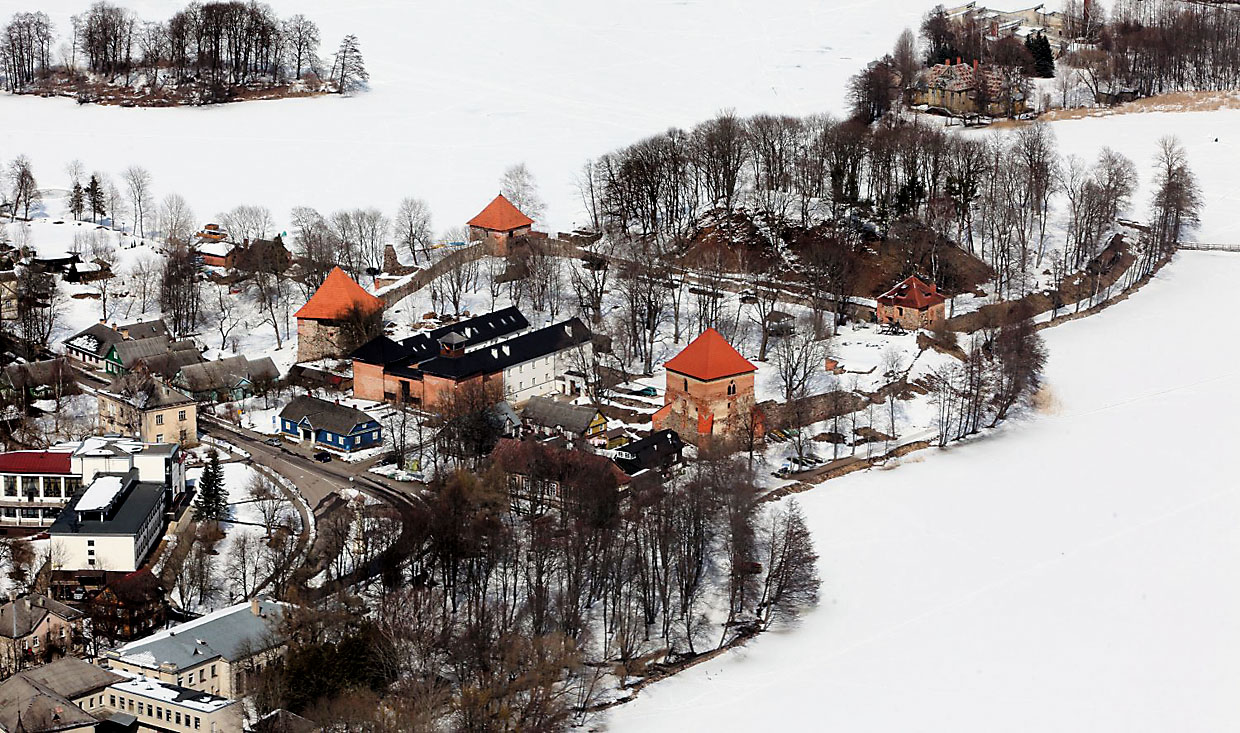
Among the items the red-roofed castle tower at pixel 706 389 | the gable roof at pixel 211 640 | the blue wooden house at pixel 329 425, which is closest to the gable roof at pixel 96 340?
the blue wooden house at pixel 329 425

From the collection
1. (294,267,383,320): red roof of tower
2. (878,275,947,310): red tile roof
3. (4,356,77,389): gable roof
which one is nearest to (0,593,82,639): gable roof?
(4,356,77,389): gable roof

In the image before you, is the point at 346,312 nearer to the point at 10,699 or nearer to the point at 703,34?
the point at 10,699

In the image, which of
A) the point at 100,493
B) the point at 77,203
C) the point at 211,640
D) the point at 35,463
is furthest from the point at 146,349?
the point at 211,640

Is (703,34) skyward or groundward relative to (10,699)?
skyward

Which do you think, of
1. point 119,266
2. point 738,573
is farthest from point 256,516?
point 119,266

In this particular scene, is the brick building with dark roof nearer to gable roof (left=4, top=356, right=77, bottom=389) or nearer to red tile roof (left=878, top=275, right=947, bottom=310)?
red tile roof (left=878, top=275, right=947, bottom=310)

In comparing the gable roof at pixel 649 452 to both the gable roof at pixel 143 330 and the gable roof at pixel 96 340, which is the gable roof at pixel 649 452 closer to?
the gable roof at pixel 143 330

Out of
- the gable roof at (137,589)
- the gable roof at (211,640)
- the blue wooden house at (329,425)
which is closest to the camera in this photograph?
the gable roof at (211,640)
